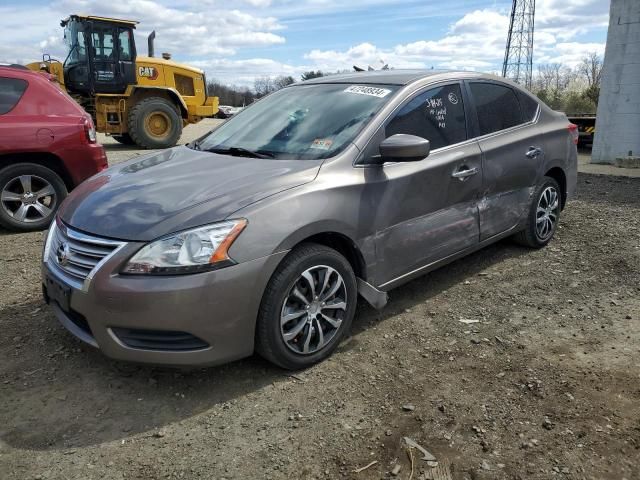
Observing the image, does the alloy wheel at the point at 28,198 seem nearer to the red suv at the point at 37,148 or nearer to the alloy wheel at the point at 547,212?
the red suv at the point at 37,148

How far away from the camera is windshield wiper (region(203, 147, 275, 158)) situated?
3574 millimetres

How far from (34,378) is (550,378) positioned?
2.93m

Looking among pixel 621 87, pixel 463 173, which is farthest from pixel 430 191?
pixel 621 87

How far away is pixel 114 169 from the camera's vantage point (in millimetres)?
3861

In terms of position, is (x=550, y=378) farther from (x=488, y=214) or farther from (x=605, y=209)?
(x=605, y=209)

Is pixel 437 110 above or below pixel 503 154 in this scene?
above

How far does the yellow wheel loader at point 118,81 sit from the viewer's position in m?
13.8

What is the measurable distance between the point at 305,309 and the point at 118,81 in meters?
13.0

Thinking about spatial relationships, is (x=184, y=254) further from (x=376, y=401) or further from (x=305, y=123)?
(x=305, y=123)

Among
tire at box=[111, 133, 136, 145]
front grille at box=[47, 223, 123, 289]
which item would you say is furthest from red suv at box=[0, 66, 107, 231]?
tire at box=[111, 133, 136, 145]

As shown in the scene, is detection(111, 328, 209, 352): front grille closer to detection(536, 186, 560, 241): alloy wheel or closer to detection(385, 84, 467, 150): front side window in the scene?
detection(385, 84, 467, 150): front side window

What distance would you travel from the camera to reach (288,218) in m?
2.95

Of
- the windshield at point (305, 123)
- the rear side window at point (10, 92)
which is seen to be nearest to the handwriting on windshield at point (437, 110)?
the windshield at point (305, 123)

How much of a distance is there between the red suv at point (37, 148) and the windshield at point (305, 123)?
101 inches
